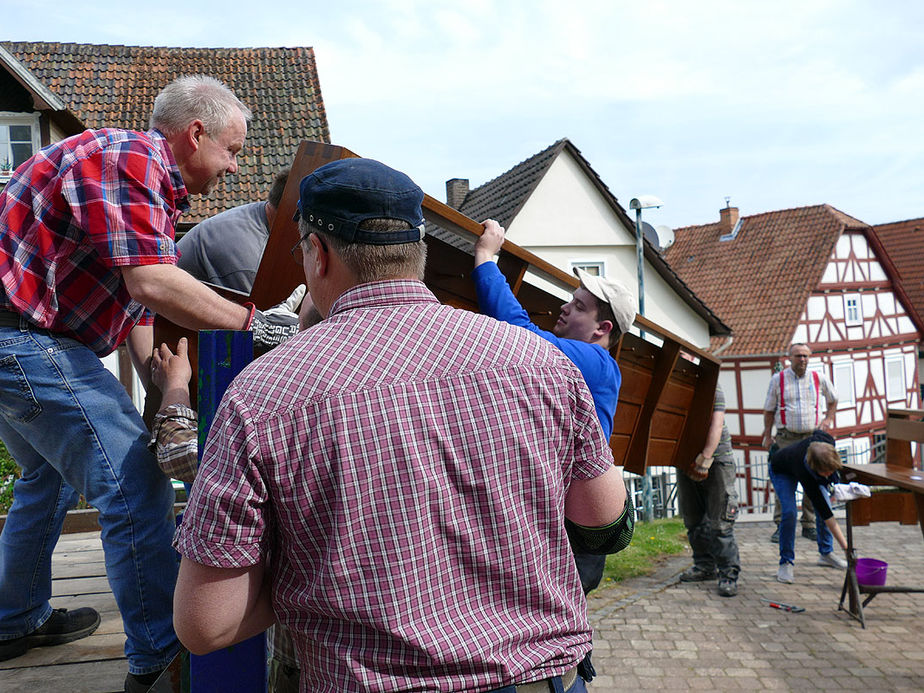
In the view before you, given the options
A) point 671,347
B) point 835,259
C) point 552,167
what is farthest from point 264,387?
point 835,259

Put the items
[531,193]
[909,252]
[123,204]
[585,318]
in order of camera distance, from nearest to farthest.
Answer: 1. [123,204]
2. [585,318]
3. [531,193]
4. [909,252]

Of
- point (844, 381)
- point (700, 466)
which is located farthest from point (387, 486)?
point (844, 381)

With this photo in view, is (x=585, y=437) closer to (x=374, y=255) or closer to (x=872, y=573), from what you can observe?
(x=374, y=255)

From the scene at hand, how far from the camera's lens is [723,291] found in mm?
29156

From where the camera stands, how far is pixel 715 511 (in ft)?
23.8

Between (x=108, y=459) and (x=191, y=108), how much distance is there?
1012 mm

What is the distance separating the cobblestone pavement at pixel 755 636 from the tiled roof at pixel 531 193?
1142 cm

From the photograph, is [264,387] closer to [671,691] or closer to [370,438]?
[370,438]

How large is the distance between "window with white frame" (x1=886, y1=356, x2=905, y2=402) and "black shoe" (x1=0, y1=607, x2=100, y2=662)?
31.2m

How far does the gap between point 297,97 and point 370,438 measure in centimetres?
1565

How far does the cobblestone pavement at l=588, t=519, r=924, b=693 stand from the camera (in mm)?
6141

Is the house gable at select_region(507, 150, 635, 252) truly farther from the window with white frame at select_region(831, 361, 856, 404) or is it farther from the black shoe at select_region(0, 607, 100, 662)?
the black shoe at select_region(0, 607, 100, 662)

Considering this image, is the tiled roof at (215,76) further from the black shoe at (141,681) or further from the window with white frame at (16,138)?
the black shoe at (141,681)

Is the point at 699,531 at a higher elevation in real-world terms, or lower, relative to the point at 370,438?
lower
